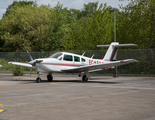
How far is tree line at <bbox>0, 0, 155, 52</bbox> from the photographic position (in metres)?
27.9

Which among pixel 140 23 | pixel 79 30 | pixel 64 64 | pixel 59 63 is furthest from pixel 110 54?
pixel 79 30

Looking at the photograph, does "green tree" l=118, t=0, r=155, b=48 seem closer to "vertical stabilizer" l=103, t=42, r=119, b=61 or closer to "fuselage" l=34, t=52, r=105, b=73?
"vertical stabilizer" l=103, t=42, r=119, b=61

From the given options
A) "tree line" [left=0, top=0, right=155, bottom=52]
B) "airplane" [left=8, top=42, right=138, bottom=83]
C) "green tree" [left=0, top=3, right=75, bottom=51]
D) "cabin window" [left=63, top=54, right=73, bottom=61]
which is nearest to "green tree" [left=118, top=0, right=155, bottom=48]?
"tree line" [left=0, top=0, right=155, bottom=52]

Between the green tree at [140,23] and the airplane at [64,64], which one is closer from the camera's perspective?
the airplane at [64,64]

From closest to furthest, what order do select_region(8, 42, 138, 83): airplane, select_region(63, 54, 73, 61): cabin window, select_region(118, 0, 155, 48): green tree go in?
select_region(8, 42, 138, 83): airplane
select_region(63, 54, 73, 61): cabin window
select_region(118, 0, 155, 48): green tree

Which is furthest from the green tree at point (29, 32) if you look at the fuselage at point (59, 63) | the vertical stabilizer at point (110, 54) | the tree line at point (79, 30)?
the fuselage at point (59, 63)

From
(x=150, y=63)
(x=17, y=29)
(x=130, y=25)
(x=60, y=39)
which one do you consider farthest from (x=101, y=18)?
(x=17, y=29)

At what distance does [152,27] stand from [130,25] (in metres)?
2.45

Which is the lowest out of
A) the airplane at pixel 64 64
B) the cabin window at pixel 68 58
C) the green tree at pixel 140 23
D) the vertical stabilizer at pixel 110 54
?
the airplane at pixel 64 64

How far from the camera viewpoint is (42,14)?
43812 millimetres

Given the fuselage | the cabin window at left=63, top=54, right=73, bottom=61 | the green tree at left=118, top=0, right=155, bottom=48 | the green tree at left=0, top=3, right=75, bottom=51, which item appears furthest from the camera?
the green tree at left=0, top=3, right=75, bottom=51

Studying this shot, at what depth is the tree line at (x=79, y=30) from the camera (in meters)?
27.9

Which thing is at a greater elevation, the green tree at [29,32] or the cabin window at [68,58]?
the green tree at [29,32]

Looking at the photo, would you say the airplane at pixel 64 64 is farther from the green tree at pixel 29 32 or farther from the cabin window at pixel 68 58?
the green tree at pixel 29 32
